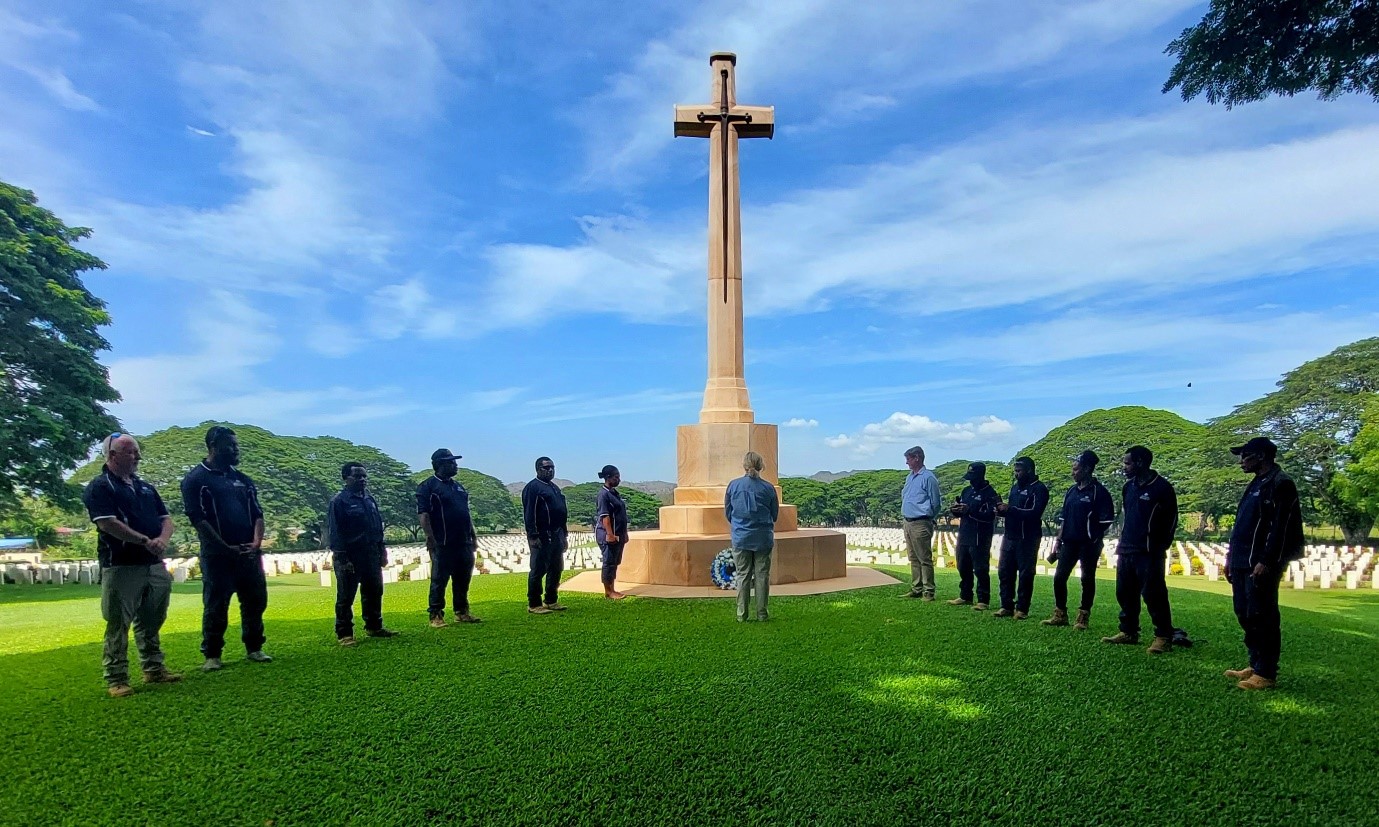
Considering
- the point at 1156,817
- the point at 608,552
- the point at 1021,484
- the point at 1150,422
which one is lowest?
the point at 1156,817

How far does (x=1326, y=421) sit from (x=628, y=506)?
35295 mm

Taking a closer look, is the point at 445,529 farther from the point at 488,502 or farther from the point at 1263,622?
the point at 488,502

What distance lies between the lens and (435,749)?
3637 mm

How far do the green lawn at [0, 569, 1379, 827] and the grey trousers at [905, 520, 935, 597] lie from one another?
1927mm

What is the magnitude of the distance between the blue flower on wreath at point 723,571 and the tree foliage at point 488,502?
3721cm

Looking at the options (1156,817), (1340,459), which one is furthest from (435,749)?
(1340,459)

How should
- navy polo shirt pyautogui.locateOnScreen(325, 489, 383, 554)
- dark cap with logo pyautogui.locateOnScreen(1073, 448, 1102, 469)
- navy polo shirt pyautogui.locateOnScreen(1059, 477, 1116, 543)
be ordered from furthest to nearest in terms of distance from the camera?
dark cap with logo pyautogui.locateOnScreen(1073, 448, 1102, 469)
navy polo shirt pyautogui.locateOnScreen(1059, 477, 1116, 543)
navy polo shirt pyautogui.locateOnScreen(325, 489, 383, 554)

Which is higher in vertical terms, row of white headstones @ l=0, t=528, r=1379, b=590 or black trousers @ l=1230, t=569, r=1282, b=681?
black trousers @ l=1230, t=569, r=1282, b=681

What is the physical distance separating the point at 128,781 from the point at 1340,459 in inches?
1434

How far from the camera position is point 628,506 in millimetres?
46812

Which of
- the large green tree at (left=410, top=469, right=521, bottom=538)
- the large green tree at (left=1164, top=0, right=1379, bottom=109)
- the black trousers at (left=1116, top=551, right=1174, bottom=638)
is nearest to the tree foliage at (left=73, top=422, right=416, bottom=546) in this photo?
the large green tree at (left=410, top=469, right=521, bottom=538)

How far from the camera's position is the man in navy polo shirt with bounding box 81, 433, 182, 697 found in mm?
4602

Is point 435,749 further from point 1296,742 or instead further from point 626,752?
point 1296,742

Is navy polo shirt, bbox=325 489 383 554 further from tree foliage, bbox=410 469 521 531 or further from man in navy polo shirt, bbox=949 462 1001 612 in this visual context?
tree foliage, bbox=410 469 521 531
